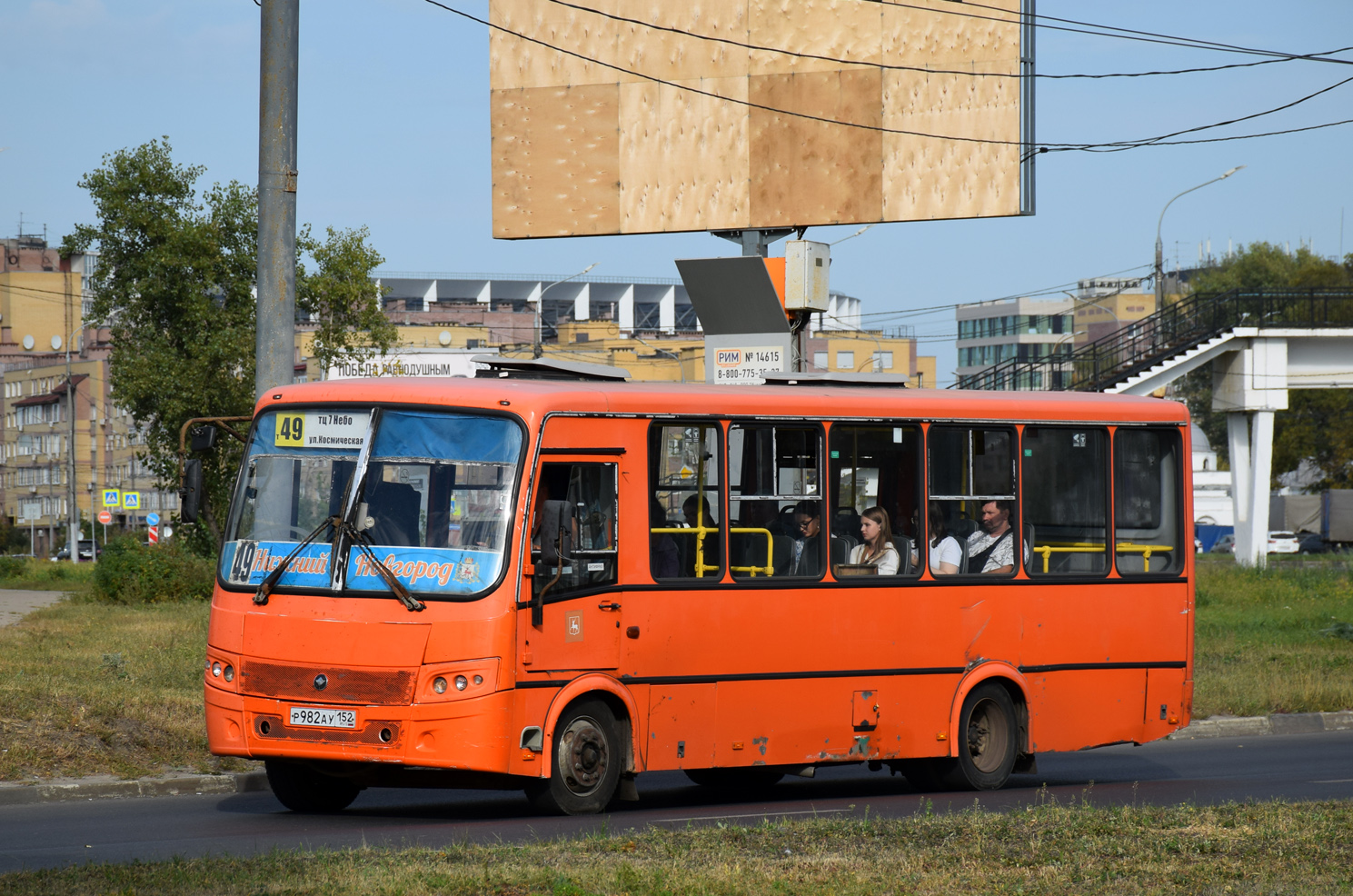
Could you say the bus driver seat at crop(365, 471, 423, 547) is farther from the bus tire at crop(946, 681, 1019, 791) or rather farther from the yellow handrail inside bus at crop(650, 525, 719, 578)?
the bus tire at crop(946, 681, 1019, 791)

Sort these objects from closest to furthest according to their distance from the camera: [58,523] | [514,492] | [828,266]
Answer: [514,492]
[828,266]
[58,523]

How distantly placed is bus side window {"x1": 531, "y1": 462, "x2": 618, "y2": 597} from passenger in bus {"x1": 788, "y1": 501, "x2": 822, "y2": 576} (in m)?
1.57

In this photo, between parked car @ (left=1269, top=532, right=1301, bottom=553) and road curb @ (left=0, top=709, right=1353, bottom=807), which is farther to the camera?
parked car @ (left=1269, top=532, right=1301, bottom=553)

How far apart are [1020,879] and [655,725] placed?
3804mm

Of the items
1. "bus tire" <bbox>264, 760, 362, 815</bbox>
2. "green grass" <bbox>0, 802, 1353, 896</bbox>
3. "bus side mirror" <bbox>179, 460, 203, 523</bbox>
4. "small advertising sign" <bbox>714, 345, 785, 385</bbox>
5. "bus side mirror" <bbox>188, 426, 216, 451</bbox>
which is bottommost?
"bus tire" <bbox>264, 760, 362, 815</bbox>

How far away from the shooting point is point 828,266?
813 inches

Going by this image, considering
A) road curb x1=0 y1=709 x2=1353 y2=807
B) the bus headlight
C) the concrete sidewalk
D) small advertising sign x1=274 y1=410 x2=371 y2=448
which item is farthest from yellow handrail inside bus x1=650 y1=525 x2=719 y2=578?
the concrete sidewalk

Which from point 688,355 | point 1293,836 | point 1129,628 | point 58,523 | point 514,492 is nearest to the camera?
point 1293,836

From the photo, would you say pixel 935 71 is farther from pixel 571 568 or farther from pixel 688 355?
pixel 688 355

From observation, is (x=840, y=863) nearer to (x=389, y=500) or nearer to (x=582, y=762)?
(x=582, y=762)

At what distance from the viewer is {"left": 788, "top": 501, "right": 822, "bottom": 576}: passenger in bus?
12398 mm

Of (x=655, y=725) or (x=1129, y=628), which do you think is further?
(x=1129, y=628)

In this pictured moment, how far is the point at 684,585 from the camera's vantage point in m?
11.8

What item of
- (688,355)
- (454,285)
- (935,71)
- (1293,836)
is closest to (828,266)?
(935,71)
